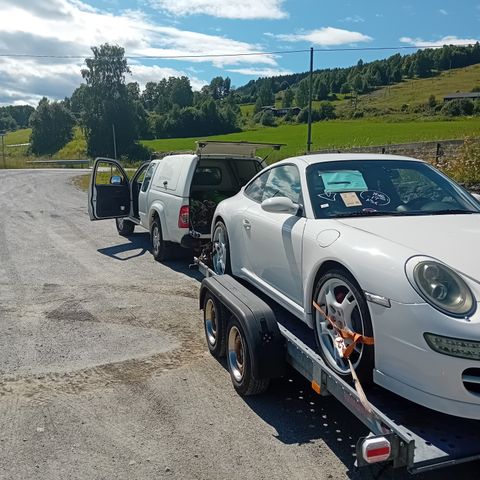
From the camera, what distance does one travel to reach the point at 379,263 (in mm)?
2799

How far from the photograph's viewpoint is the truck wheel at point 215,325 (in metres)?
4.48

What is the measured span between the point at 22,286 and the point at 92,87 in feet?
214

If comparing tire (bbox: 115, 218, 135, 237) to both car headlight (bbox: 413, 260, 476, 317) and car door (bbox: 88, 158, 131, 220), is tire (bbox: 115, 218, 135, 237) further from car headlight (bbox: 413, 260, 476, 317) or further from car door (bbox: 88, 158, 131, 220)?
car headlight (bbox: 413, 260, 476, 317)

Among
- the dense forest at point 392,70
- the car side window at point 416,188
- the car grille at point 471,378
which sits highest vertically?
the dense forest at point 392,70

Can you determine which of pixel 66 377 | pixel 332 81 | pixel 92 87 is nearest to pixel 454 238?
pixel 66 377

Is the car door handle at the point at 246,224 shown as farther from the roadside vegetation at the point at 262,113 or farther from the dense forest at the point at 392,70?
the dense forest at the point at 392,70

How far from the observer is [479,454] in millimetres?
2389

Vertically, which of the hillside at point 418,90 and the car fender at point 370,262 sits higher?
the hillside at point 418,90

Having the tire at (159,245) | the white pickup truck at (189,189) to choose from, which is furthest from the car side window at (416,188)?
the tire at (159,245)

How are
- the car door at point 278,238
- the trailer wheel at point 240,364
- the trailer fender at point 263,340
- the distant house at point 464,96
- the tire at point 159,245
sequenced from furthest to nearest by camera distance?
the distant house at point 464,96, the tire at point 159,245, the car door at point 278,238, the trailer wheel at point 240,364, the trailer fender at point 263,340

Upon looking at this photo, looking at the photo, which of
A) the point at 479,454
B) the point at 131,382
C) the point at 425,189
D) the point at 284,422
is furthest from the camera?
the point at 131,382

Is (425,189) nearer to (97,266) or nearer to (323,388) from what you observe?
(323,388)

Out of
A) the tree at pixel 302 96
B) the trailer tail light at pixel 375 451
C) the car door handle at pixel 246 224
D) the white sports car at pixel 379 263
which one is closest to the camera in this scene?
the trailer tail light at pixel 375 451

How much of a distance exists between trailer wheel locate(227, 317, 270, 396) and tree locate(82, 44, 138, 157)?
2621 inches
